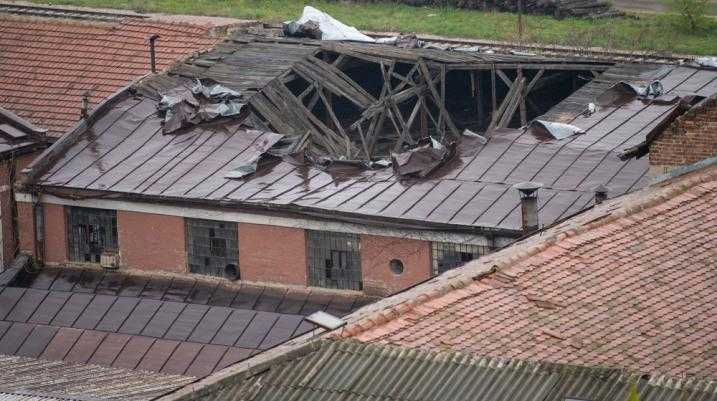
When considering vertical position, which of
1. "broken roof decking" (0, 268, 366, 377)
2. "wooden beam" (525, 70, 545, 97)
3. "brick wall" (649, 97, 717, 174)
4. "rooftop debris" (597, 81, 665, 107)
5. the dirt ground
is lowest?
"broken roof decking" (0, 268, 366, 377)

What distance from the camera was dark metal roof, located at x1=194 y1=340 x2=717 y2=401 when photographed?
2714 centimetres

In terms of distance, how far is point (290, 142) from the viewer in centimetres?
4875

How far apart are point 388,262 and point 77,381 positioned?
7.62 m

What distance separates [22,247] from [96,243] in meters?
1.99

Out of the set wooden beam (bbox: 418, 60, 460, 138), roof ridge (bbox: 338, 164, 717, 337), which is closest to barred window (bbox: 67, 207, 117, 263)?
wooden beam (bbox: 418, 60, 460, 138)

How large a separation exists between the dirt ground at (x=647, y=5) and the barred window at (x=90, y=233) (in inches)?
973

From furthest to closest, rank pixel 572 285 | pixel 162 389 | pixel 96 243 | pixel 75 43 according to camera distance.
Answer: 1. pixel 75 43
2. pixel 96 243
3. pixel 162 389
4. pixel 572 285

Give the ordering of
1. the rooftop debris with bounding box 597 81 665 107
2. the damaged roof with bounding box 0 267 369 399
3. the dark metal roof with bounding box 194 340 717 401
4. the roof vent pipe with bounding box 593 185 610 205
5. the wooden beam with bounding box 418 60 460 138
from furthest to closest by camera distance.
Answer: the wooden beam with bounding box 418 60 460 138
the rooftop debris with bounding box 597 81 665 107
the damaged roof with bounding box 0 267 369 399
the roof vent pipe with bounding box 593 185 610 205
the dark metal roof with bounding box 194 340 717 401

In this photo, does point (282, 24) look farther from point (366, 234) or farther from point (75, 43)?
point (366, 234)

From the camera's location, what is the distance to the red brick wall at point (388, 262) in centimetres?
4400

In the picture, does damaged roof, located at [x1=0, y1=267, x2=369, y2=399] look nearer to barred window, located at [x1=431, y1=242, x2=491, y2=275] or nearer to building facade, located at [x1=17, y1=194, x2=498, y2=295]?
building facade, located at [x1=17, y1=194, x2=498, y2=295]

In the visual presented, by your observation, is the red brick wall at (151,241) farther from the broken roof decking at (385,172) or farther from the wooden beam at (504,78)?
the wooden beam at (504,78)

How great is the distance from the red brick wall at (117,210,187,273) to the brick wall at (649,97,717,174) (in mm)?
12980

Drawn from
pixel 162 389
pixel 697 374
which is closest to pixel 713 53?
pixel 162 389
